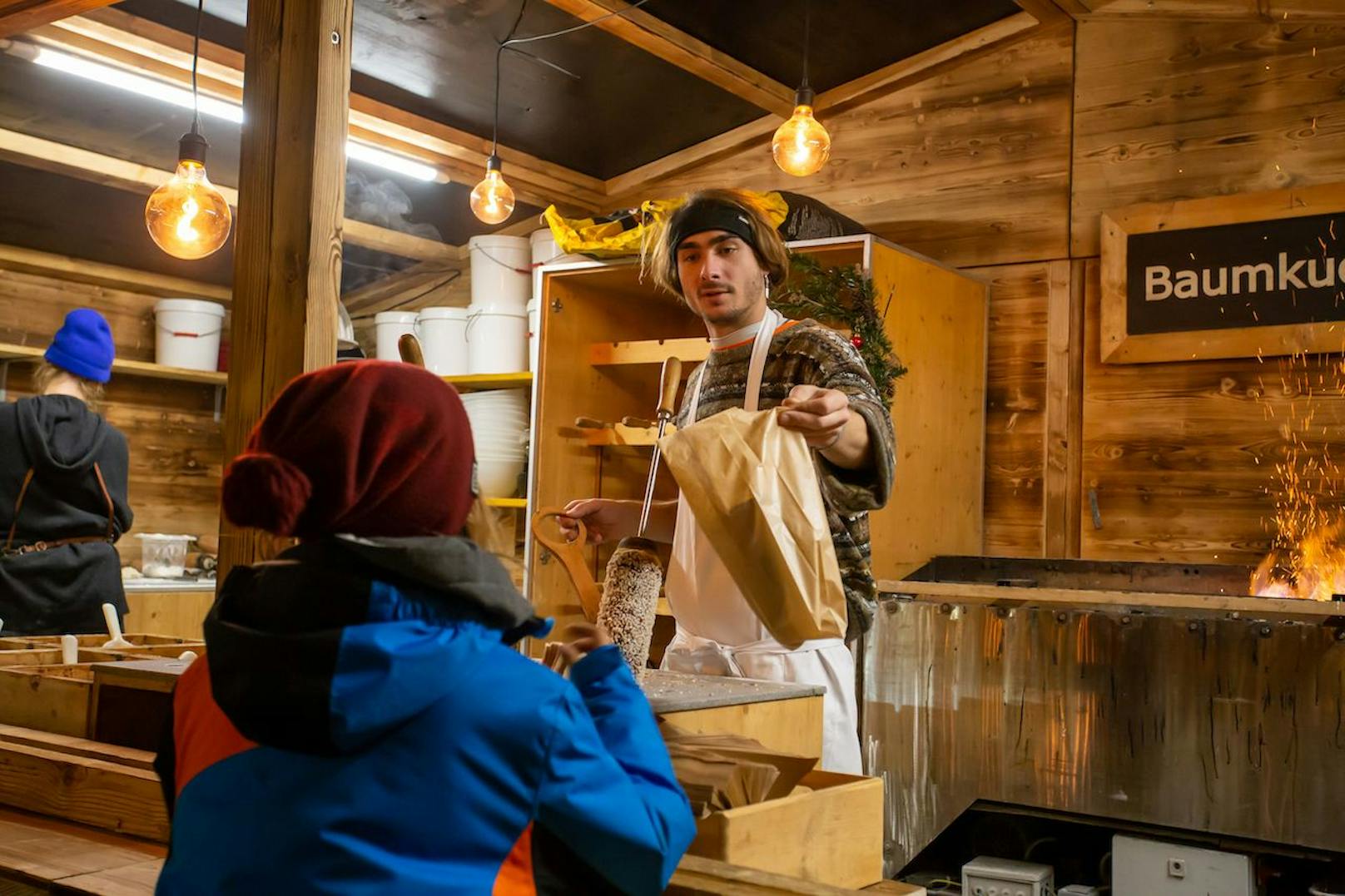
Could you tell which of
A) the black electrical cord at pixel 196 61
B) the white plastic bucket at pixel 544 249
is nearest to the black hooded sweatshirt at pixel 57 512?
the black electrical cord at pixel 196 61

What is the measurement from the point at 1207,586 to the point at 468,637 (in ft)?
11.8

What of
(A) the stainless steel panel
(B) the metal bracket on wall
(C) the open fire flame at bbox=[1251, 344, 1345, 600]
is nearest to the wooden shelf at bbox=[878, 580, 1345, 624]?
(A) the stainless steel panel

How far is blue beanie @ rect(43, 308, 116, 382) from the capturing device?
3.86 m

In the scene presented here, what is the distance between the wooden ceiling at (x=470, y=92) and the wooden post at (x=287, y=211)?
214cm

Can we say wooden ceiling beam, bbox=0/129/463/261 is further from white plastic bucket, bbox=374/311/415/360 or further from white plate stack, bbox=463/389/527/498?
white plate stack, bbox=463/389/527/498

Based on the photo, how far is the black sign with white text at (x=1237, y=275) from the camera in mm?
4227

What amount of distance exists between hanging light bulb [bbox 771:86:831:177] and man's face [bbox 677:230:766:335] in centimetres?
168

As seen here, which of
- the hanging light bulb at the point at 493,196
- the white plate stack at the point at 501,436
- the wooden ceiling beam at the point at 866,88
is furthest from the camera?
the white plate stack at the point at 501,436

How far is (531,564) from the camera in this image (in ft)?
16.2

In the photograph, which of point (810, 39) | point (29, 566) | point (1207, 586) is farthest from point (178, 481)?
point (1207, 586)

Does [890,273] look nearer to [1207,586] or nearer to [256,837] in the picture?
[1207,586]

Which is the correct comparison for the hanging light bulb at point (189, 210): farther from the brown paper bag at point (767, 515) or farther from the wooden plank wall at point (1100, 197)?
the wooden plank wall at point (1100, 197)

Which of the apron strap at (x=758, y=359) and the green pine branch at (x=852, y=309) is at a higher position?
the green pine branch at (x=852, y=309)

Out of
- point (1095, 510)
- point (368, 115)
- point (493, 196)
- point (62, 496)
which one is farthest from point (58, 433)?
point (1095, 510)
